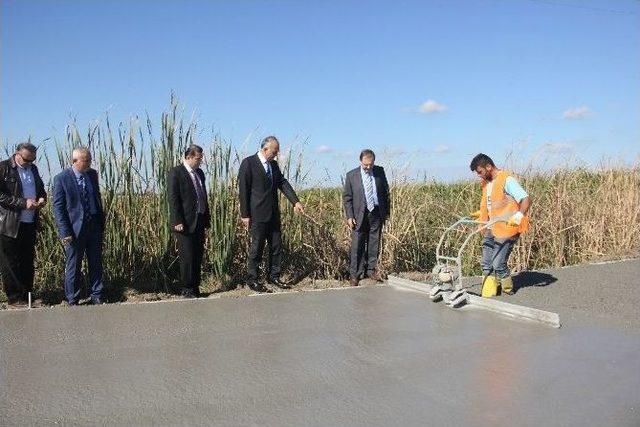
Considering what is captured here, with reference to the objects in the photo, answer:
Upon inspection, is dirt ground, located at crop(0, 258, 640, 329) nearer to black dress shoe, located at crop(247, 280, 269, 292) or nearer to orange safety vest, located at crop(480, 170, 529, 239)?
black dress shoe, located at crop(247, 280, 269, 292)

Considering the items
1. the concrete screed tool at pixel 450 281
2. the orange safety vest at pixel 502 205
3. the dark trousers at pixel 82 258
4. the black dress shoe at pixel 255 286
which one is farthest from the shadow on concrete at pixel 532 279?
the dark trousers at pixel 82 258

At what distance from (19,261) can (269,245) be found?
2.74 meters

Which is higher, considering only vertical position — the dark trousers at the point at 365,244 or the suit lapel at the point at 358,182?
the suit lapel at the point at 358,182

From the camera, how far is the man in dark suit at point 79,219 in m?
6.04

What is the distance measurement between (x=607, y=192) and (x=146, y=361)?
880cm

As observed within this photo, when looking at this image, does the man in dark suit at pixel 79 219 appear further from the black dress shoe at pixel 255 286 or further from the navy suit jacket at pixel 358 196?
the navy suit jacket at pixel 358 196

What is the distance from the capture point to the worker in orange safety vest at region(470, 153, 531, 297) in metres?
6.37

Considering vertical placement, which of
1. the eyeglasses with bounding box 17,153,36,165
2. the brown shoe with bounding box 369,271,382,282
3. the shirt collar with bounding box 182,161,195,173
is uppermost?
the eyeglasses with bounding box 17,153,36,165

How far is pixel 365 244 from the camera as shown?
7.71m

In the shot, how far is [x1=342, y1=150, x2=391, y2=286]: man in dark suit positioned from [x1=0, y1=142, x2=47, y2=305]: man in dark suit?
3.58 meters

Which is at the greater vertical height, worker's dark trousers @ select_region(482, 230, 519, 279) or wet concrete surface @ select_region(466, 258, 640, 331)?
worker's dark trousers @ select_region(482, 230, 519, 279)

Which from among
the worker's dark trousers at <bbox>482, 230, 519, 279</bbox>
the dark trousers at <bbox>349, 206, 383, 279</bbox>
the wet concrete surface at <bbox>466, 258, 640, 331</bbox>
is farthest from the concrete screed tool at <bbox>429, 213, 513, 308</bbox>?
the dark trousers at <bbox>349, 206, 383, 279</bbox>

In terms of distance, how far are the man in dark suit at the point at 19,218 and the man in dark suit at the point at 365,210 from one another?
358 centimetres

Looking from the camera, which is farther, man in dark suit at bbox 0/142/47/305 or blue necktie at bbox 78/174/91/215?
blue necktie at bbox 78/174/91/215
